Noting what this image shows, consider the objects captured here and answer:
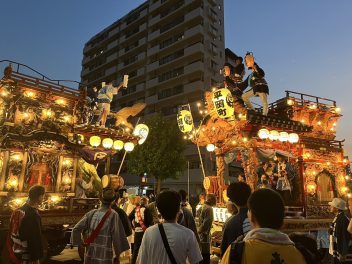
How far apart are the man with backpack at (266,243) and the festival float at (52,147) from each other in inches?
341

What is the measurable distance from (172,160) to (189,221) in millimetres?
25651

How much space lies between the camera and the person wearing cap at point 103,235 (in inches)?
186

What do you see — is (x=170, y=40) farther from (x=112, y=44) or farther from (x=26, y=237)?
(x=26, y=237)

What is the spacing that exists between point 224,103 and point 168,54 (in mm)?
36877

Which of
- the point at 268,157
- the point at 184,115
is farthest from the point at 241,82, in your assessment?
the point at 268,157

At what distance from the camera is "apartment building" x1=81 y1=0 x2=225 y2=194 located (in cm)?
4191

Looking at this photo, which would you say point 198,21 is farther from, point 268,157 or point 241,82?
point 268,157

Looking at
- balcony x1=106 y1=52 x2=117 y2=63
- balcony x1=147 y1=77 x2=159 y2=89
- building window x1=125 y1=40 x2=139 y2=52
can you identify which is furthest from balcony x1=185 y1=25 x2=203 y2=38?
Answer: balcony x1=106 y1=52 x2=117 y2=63

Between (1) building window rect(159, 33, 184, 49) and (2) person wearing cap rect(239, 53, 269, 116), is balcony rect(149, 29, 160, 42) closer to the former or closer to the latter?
(1) building window rect(159, 33, 184, 49)

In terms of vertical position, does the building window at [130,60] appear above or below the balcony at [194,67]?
above

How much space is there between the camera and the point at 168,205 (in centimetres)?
361

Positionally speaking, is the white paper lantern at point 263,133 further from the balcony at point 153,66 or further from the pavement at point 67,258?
the balcony at point 153,66

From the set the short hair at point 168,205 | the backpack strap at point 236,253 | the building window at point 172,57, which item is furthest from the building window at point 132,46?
the backpack strap at point 236,253

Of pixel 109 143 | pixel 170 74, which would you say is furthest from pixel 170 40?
pixel 109 143
